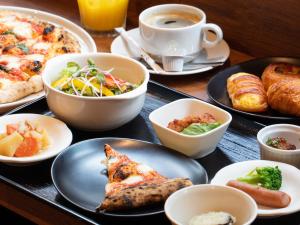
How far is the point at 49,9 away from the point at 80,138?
104cm

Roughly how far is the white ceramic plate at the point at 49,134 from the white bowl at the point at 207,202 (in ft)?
1.21

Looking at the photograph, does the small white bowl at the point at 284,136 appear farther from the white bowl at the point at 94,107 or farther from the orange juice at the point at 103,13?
the orange juice at the point at 103,13

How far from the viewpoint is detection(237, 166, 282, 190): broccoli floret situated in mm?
1366

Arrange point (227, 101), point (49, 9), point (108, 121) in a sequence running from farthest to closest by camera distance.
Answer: point (49, 9), point (227, 101), point (108, 121)

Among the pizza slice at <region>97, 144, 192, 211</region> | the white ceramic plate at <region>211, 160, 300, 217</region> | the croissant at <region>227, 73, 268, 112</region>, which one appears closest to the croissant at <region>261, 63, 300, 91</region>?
the croissant at <region>227, 73, 268, 112</region>

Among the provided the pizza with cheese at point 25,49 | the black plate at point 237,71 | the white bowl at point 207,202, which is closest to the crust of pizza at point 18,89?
the pizza with cheese at point 25,49

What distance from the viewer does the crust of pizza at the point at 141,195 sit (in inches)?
51.9

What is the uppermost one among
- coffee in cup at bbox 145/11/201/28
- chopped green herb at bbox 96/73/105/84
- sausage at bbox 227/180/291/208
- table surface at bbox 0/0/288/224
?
chopped green herb at bbox 96/73/105/84

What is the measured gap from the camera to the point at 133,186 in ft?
4.49

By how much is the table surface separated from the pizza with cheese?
15 centimetres

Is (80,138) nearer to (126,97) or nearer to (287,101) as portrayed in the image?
(126,97)

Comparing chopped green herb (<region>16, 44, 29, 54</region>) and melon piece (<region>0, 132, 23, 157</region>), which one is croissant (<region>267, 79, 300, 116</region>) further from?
chopped green herb (<region>16, 44, 29, 54</region>)

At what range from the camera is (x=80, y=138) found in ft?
5.41

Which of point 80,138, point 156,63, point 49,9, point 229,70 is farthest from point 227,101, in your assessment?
point 49,9
